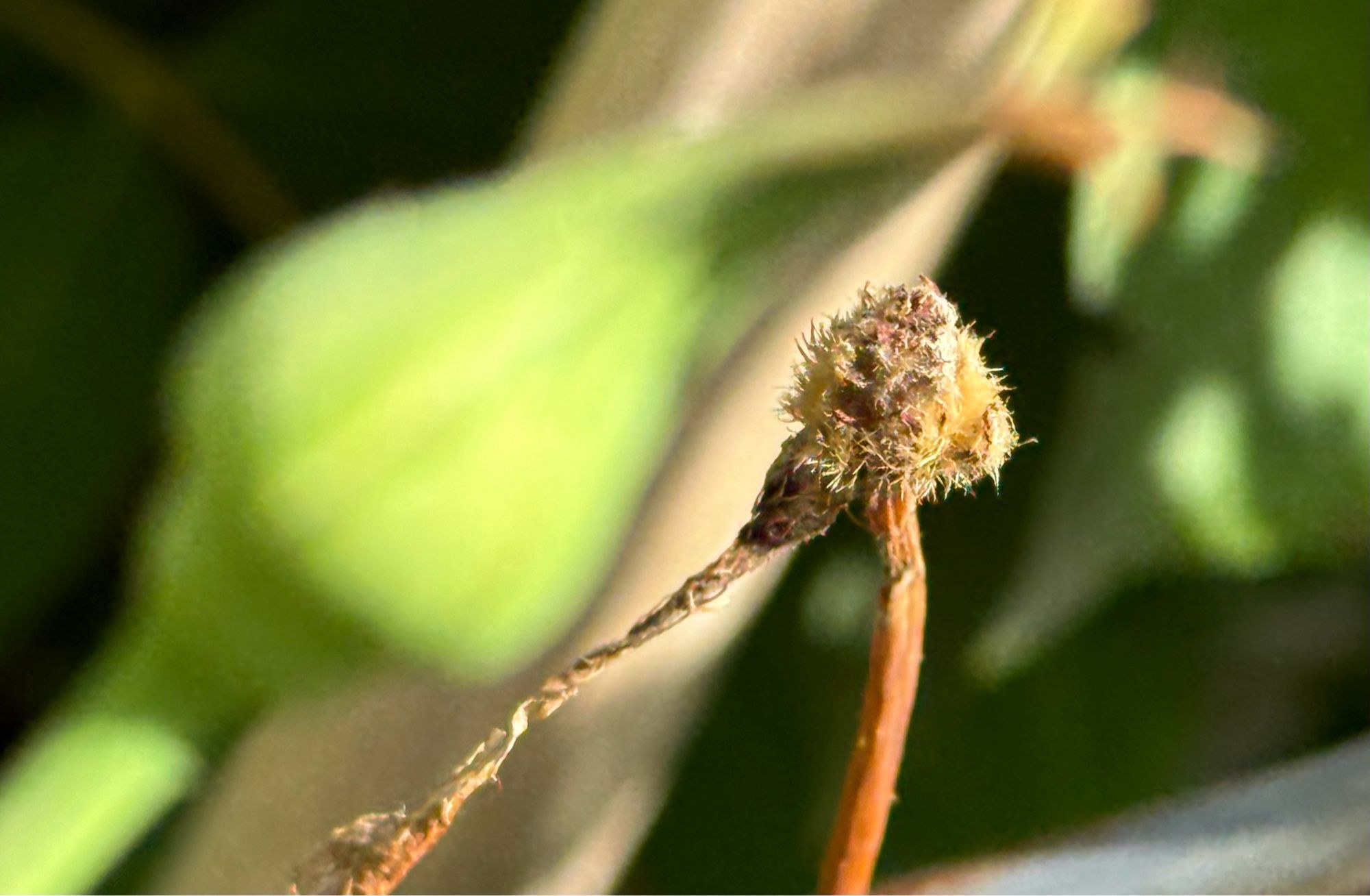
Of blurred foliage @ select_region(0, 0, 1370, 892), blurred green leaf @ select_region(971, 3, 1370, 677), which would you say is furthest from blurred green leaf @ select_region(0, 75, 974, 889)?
blurred green leaf @ select_region(971, 3, 1370, 677)

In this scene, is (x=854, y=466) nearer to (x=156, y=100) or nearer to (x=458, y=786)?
(x=458, y=786)

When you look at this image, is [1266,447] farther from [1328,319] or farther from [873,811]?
[873,811]

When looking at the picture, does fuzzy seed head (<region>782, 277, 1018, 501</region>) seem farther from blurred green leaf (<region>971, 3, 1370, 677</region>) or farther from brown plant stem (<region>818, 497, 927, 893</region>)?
blurred green leaf (<region>971, 3, 1370, 677</region>)

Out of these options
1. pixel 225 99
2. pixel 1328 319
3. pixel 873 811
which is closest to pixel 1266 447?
pixel 1328 319

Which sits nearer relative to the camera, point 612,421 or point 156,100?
point 612,421

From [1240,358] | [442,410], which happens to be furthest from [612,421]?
[1240,358]

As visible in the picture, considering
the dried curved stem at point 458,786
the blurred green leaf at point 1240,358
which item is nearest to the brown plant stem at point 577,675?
the dried curved stem at point 458,786

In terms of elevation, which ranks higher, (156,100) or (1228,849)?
(156,100)
